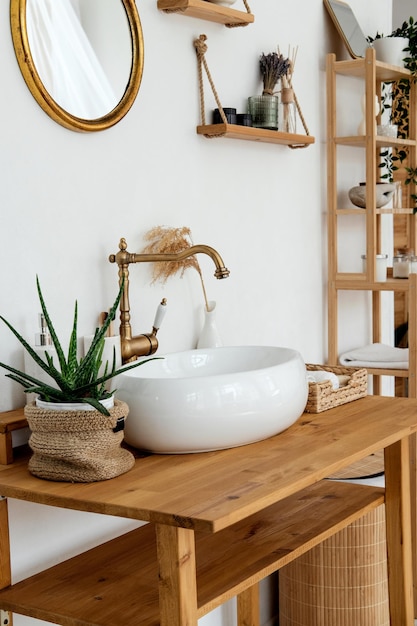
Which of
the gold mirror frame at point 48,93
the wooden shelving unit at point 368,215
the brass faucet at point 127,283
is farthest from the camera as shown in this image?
the wooden shelving unit at point 368,215

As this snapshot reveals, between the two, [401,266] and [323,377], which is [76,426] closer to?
[323,377]

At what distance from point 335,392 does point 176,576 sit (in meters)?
0.84

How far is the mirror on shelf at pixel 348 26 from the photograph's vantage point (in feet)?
9.29

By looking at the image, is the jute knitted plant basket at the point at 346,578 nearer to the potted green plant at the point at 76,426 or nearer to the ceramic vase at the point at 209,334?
the ceramic vase at the point at 209,334

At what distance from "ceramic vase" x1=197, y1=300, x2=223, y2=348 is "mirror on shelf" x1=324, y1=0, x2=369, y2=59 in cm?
114

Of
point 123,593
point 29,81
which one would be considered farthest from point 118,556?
point 29,81

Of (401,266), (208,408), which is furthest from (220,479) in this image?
(401,266)

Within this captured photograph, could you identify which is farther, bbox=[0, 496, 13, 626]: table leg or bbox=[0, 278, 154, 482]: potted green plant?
bbox=[0, 496, 13, 626]: table leg

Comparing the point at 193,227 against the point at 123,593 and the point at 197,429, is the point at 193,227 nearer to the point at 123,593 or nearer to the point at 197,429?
the point at 197,429

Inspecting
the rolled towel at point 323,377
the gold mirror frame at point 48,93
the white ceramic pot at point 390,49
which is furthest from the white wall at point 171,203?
the rolled towel at point 323,377

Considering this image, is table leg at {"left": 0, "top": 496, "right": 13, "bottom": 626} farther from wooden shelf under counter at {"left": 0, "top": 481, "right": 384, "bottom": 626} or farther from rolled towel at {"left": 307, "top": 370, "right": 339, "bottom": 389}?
rolled towel at {"left": 307, "top": 370, "right": 339, "bottom": 389}

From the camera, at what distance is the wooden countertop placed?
1.35 meters

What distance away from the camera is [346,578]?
7.91 ft

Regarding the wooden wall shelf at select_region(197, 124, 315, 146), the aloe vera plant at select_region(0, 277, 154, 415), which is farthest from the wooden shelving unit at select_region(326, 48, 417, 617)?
the aloe vera plant at select_region(0, 277, 154, 415)
